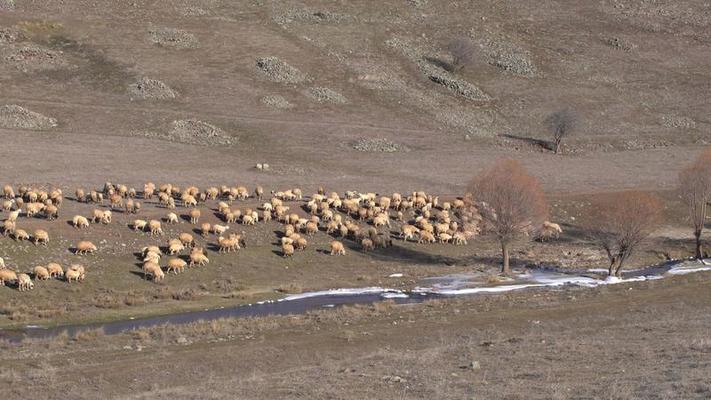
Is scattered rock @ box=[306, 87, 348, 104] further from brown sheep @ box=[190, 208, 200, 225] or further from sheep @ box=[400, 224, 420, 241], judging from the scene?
brown sheep @ box=[190, 208, 200, 225]

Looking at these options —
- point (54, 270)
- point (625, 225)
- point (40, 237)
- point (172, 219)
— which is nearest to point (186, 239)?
point (172, 219)

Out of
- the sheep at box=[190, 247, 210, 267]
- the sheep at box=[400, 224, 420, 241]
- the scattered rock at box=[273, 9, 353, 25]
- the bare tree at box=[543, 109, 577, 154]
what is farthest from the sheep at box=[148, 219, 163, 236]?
the scattered rock at box=[273, 9, 353, 25]

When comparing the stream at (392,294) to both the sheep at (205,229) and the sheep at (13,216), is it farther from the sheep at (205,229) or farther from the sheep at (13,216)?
the sheep at (13,216)

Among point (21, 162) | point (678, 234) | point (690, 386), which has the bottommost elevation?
point (21, 162)

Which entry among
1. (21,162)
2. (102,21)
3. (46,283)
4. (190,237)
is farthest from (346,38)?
(46,283)

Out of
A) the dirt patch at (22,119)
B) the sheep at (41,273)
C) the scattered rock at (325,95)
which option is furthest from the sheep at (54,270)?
the scattered rock at (325,95)

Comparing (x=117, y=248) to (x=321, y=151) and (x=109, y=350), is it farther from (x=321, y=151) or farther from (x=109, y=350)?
(x=321, y=151)
